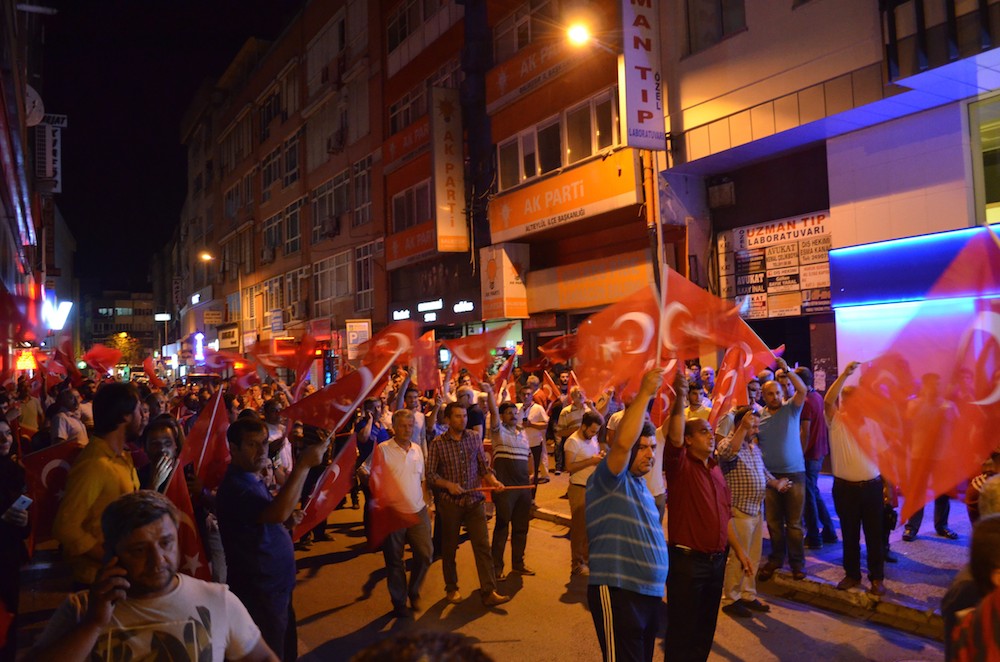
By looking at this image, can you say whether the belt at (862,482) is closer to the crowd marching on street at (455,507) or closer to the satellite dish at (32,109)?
the crowd marching on street at (455,507)

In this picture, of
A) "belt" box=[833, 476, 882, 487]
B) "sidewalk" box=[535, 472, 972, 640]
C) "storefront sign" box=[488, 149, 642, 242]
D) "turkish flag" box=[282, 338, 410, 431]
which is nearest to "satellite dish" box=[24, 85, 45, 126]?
"storefront sign" box=[488, 149, 642, 242]

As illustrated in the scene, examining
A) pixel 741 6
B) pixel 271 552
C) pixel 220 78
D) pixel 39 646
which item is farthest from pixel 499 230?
pixel 220 78

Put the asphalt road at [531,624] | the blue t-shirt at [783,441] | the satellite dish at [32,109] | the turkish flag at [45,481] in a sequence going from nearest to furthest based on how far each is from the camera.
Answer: the turkish flag at [45,481] → the asphalt road at [531,624] → the blue t-shirt at [783,441] → the satellite dish at [32,109]

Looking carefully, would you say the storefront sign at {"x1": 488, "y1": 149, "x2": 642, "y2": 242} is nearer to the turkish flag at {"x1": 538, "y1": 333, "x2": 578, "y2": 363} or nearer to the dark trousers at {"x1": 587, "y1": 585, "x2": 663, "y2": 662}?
the turkish flag at {"x1": 538, "y1": 333, "x2": 578, "y2": 363}

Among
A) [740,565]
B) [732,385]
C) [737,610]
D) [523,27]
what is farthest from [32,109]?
[737,610]

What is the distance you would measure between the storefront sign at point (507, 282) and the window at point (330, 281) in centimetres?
1272

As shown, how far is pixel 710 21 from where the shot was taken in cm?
1641

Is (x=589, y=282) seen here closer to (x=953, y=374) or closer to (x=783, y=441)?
(x=783, y=441)

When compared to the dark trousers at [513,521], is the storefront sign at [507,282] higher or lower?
higher

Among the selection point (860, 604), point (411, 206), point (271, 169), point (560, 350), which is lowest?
point (860, 604)

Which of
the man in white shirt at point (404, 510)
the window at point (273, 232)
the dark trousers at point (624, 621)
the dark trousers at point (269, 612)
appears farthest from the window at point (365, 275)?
the dark trousers at point (624, 621)

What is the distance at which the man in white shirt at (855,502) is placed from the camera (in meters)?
7.27

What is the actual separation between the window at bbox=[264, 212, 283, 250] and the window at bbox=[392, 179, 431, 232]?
49.1 feet

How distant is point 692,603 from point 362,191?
97.5 feet
